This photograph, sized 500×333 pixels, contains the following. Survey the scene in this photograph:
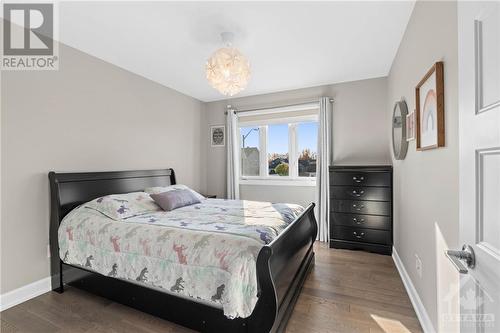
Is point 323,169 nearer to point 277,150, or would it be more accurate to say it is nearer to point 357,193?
point 357,193

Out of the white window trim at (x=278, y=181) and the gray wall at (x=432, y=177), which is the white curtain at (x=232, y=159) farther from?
the gray wall at (x=432, y=177)

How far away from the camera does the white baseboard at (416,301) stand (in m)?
1.66

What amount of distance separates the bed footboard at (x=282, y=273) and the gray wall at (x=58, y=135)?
2232 millimetres

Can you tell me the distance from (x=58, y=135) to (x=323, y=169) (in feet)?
11.2

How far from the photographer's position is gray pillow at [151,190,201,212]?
8.86 feet

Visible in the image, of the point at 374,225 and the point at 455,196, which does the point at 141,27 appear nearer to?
the point at 455,196

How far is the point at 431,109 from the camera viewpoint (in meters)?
1.59

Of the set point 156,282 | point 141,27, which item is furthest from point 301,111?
point 156,282

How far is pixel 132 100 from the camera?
328 centimetres

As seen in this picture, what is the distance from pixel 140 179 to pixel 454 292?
3.33 meters

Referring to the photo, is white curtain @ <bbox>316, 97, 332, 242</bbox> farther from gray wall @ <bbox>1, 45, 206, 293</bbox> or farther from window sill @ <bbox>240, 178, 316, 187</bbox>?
gray wall @ <bbox>1, 45, 206, 293</bbox>

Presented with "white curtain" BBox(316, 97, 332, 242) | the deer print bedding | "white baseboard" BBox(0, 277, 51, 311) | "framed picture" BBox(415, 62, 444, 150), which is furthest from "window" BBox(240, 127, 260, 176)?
"white baseboard" BBox(0, 277, 51, 311)

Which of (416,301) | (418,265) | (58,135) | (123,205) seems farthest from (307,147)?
(58,135)

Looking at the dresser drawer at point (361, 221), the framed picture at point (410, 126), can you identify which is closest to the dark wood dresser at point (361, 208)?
the dresser drawer at point (361, 221)
